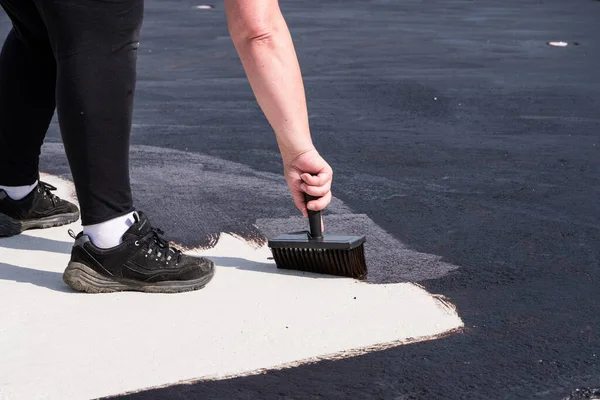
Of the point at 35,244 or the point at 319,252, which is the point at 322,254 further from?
the point at 35,244

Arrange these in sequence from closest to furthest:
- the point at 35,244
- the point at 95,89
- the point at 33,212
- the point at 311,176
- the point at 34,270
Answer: the point at 95,89 → the point at 311,176 → the point at 34,270 → the point at 35,244 → the point at 33,212

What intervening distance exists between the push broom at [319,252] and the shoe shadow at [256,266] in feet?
0.07

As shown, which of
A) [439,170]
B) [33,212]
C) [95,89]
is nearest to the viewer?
[95,89]

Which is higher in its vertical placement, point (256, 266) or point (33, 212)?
point (33, 212)

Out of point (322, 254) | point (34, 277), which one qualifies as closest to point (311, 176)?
point (322, 254)

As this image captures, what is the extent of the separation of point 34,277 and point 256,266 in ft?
2.59

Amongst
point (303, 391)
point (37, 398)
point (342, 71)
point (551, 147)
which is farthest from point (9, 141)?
point (342, 71)

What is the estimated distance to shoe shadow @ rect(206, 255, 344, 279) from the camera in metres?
3.62

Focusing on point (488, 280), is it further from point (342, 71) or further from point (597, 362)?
point (342, 71)

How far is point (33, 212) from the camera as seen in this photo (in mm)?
4047

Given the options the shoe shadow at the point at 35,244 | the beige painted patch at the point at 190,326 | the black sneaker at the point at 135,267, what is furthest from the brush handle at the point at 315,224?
the shoe shadow at the point at 35,244

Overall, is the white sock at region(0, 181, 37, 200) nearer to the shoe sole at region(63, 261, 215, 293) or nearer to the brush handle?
the shoe sole at region(63, 261, 215, 293)

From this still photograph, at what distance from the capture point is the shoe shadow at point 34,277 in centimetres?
348

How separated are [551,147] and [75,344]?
3.31 metres
